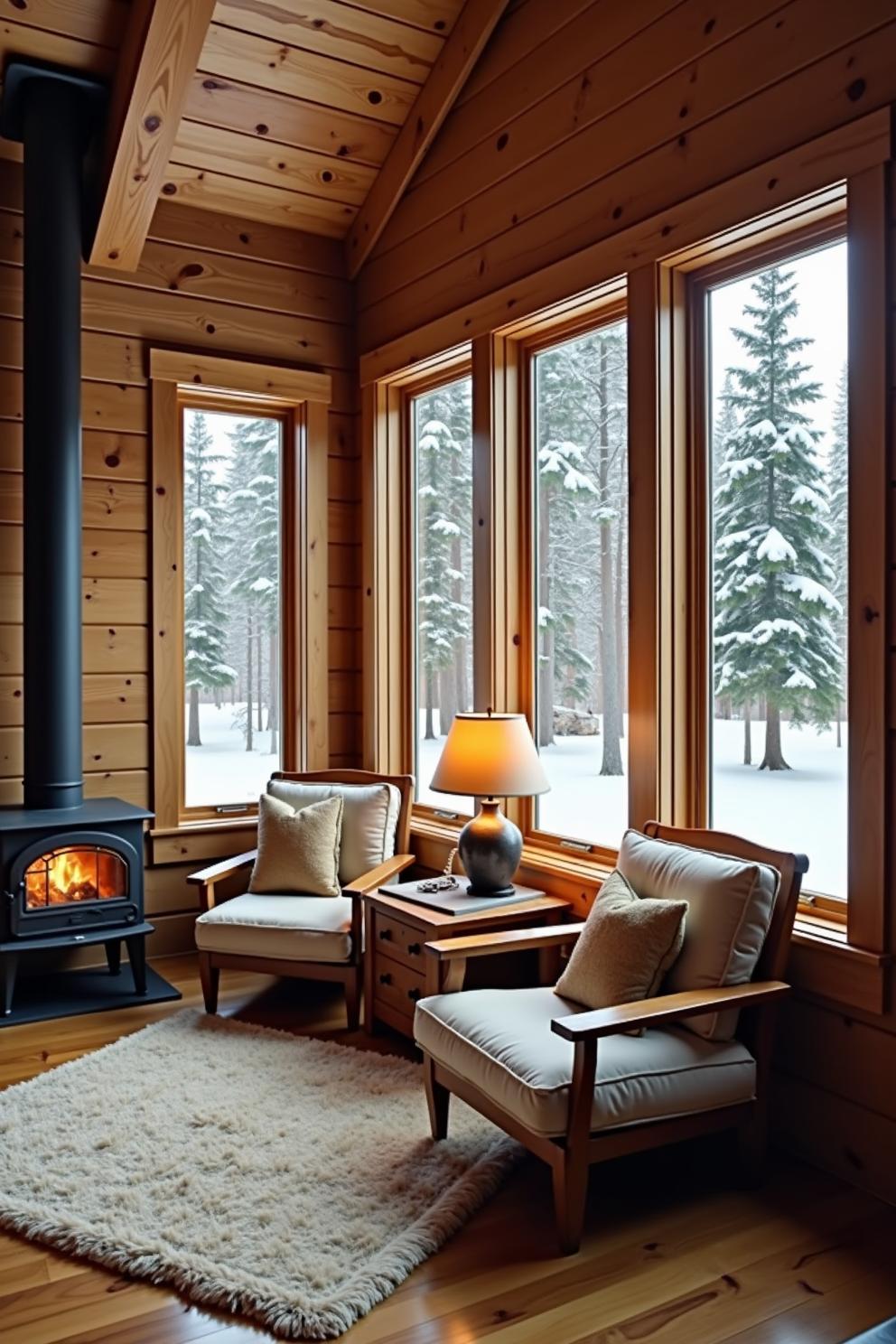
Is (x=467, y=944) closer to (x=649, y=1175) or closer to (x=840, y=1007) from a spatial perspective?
(x=649, y=1175)

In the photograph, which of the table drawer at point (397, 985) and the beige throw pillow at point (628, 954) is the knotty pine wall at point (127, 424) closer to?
the table drawer at point (397, 985)

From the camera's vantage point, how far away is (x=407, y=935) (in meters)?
3.45

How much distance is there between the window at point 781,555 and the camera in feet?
9.27

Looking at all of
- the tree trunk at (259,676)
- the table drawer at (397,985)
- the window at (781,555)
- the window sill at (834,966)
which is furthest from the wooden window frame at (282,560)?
the window at (781,555)

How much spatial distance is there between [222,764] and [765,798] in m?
2.66

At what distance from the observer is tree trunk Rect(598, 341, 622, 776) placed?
3.60 m

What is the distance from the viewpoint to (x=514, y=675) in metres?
4.09

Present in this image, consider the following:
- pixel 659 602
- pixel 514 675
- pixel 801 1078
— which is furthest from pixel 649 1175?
pixel 514 675

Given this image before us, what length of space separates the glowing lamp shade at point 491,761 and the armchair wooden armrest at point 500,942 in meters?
0.44

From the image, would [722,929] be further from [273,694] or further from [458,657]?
[273,694]

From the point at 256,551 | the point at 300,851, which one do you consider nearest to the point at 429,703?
the point at 300,851

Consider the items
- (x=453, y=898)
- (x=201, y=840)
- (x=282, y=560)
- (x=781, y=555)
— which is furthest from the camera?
(x=282, y=560)

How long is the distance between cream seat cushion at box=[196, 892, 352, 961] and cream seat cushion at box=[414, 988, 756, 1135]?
1033 millimetres

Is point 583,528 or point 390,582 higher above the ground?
point 583,528
